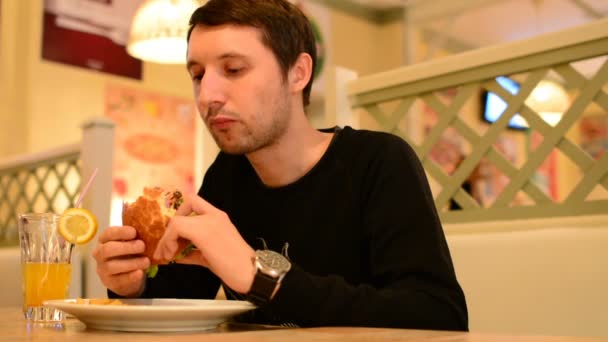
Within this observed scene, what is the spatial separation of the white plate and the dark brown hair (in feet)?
1.97

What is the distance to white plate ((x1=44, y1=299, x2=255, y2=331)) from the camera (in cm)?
76

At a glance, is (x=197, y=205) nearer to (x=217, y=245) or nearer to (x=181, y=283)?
(x=217, y=245)

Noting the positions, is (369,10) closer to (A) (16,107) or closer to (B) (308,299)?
(A) (16,107)

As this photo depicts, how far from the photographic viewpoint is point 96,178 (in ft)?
7.61

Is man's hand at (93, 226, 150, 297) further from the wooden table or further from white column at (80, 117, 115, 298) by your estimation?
white column at (80, 117, 115, 298)

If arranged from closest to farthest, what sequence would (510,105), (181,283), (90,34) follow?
(181,283) < (510,105) < (90,34)

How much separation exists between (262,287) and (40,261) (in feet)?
1.24

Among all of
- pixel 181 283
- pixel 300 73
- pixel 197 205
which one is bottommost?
pixel 181 283

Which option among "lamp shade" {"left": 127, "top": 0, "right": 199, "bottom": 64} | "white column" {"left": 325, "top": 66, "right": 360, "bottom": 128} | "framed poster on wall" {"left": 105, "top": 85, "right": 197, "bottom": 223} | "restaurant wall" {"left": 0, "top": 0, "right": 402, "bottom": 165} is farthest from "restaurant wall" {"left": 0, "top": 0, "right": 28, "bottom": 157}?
"white column" {"left": 325, "top": 66, "right": 360, "bottom": 128}

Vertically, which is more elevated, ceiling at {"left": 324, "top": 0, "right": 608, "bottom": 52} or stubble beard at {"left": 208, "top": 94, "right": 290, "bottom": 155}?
ceiling at {"left": 324, "top": 0, "right": 608, "bottom": 52}

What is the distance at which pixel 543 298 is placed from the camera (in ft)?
4.51

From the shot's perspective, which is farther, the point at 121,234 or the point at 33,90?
the point at 33,90

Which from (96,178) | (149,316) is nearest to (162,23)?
(96,178)

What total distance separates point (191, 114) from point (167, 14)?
8.16ft
